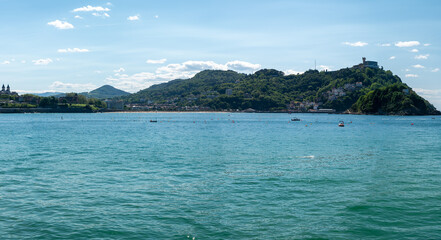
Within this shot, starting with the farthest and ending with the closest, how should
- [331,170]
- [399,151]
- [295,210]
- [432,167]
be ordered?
[399,151]
[432,167]
[331,170]
[295,210]

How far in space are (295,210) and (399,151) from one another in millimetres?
36203

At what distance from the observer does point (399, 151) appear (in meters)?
49.6

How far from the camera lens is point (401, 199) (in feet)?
74.4

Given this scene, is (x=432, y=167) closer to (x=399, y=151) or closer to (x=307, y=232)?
(x=399, y=151)

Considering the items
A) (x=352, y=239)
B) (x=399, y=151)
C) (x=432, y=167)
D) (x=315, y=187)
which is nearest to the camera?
(x=352, y=239)

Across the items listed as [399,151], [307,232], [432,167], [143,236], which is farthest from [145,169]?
[399,151]

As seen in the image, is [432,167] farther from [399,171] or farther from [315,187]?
[315,187]

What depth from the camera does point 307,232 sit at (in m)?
16.4

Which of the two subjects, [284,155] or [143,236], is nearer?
[143,236]

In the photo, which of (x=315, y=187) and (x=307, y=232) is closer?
(x=307, y=232)

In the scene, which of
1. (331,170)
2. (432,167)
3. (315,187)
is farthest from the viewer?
(432,167)

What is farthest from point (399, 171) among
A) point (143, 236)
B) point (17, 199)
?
point (17, 199)

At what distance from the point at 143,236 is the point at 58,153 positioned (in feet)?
115

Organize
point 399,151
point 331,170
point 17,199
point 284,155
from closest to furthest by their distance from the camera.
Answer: point 17,199, point 331,170, point 284,155, point 399,151
